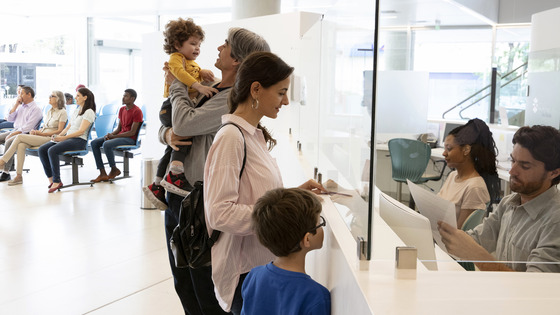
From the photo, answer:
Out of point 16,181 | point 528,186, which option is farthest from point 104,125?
point 528,186

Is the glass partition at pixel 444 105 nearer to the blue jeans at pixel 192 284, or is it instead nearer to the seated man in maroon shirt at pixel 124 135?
the blue jeans at pixel 192 284

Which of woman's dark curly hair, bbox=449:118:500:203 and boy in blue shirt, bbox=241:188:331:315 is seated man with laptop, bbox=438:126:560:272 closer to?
woman's dark curly hair, bbox=449:118:500:203

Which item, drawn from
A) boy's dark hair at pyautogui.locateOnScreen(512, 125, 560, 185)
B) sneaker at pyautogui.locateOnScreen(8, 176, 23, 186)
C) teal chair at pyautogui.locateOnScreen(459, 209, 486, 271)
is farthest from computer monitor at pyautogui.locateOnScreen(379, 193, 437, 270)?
sneaker at pyautogui.locateOnScreen(8, 176, 23, 186)

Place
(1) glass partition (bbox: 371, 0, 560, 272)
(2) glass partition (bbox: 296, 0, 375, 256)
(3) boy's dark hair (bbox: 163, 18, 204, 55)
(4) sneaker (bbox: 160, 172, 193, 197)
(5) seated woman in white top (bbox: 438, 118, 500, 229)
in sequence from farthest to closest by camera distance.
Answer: (3) boy's dark hair (bbox: 163, 18, 204, 55) < (4) sneaker (bbox: 160, 172, 193, 197) < (5) seated woman in white top (bbox: 438, 118, 500, 229) < (1) glass partition (bbox: 371, 0, 560, 272) < (2) glass partition (bbox: 296, 0, 375, 256)

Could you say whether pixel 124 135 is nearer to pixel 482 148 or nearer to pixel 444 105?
pixel 444 105

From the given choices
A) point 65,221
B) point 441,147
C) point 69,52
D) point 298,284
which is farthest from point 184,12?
point 298,284

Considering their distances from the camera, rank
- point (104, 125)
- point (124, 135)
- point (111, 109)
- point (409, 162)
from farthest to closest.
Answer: point (111, 109) → point (104, 125) → point (124, 135) → point (409, 162)

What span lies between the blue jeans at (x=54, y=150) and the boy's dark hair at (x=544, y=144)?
737 centimetres

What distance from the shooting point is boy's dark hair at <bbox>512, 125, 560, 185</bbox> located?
1.76 meters

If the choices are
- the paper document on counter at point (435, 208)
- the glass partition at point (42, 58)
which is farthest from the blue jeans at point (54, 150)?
the glass partition at point (42, 58)

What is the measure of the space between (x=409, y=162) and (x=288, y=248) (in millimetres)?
1355

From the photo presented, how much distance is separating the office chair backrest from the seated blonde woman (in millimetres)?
6963

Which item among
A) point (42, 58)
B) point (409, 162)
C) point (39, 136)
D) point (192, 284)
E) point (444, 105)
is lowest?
point (192, 284)

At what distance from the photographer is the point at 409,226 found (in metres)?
1.55
